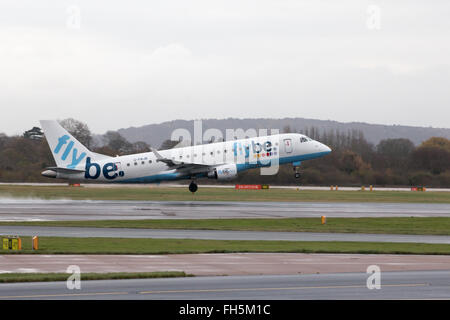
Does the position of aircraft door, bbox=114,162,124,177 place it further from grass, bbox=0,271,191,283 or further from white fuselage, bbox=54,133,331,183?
grass, bbox=0,271,191,283

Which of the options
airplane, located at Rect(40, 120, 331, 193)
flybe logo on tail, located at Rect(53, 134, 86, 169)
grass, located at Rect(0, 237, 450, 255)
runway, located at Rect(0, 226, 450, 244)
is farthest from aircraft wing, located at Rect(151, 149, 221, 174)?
grass, located at Rect(0, 237, 450, 255)

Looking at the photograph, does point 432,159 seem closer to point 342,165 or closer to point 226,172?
point 342,165

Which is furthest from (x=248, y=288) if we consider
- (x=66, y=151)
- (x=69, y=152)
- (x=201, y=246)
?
(x=66, y=151)

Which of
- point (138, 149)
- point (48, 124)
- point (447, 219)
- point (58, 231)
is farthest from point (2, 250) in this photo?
point (138, 149)

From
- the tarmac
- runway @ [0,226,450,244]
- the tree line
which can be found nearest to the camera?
the tarmac

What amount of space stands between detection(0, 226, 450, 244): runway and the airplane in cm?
2246

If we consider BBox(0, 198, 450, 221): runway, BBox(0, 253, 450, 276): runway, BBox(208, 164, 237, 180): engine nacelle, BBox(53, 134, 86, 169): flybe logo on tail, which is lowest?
BBox(0, 253, 450, 276): runway

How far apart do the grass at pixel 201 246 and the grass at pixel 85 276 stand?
568 centimetres

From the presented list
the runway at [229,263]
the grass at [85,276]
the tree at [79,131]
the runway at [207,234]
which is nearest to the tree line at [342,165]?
the tree at [79,131]

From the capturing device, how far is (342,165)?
333 feet

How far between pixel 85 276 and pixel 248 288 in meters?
4.95

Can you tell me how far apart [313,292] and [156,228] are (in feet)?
63.7

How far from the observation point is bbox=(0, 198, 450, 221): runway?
42625mm
